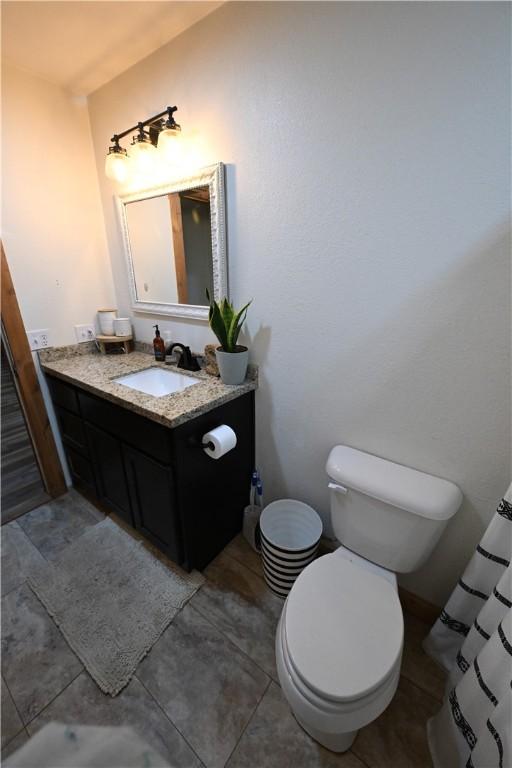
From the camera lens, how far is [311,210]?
1092 mm

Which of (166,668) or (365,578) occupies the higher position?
(365,578)

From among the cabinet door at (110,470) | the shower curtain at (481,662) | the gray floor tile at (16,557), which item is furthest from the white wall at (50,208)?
the shower curtain at (481,662)

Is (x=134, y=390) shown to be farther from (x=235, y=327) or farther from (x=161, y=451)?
(x=235, y=327)

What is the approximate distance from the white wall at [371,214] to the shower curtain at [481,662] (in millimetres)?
159

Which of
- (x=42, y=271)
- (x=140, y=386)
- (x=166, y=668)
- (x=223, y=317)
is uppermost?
(x=42, y=271)

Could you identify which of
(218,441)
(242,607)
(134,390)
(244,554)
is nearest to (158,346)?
(134,390)

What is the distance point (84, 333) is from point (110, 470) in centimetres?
91

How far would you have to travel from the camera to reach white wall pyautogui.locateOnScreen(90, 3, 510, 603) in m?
0.82

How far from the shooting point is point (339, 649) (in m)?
0.81

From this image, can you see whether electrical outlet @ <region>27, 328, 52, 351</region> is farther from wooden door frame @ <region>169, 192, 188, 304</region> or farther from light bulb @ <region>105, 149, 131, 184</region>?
light bulb @ <region>105, 149, 131, 184</region>

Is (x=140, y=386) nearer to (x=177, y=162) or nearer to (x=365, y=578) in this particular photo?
(x=177, y=162)

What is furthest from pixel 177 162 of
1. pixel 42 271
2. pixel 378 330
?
pixel 378 330

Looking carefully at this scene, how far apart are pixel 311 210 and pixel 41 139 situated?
1.51 metres

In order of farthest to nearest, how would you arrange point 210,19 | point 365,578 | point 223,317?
point 223,317 → point 210,19 → point 365,578
